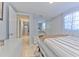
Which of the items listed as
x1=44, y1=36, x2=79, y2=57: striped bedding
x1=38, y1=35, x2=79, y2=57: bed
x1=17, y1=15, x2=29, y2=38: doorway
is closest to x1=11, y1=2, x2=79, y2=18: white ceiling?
x1=17, y1=15, x2=29, y2=38: doorway

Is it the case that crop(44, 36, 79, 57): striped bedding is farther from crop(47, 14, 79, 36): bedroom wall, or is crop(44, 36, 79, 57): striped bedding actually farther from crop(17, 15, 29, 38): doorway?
crop(17, 15, 29, 38): doorway

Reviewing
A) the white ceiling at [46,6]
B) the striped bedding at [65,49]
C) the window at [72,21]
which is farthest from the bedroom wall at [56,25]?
the striped bedding at [65,49]

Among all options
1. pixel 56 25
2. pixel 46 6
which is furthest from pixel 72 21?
pixel 56 25

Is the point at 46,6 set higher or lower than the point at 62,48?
higher

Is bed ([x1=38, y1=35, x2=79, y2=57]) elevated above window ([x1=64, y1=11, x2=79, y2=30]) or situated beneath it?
situated beneath

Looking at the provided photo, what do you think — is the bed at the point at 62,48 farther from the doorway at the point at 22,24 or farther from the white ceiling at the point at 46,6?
the doorway at the point at 22,24

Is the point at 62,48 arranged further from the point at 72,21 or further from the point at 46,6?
the point at 46,6

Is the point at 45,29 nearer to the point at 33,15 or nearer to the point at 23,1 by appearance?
the point at 33,15

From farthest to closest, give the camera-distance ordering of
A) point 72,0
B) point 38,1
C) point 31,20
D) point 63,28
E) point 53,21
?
point 31,20, point 53,21, point 63,28, point 38,1, point 72,0

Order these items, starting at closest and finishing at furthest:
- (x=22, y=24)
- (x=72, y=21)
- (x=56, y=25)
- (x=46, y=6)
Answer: (x=72, y=21)
(x=46, y=6)
(x=56, y=25)
(x=22, y=24)

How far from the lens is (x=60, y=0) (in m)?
2.97

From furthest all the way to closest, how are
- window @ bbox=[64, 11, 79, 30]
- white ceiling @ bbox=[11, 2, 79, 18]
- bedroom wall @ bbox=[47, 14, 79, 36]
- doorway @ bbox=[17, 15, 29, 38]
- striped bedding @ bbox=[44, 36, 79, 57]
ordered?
doorway @ bbox=[17, 15, 29, 38], bedroom wall @ bbox=[47, 14, 79, 36], white ceiling @ bbox=[11, 2, 79, 18], window @ bbox=[64, 11, 79, 30], striped bedding @ bbox=[44, 36, 79, 57]

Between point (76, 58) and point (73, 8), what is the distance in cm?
275

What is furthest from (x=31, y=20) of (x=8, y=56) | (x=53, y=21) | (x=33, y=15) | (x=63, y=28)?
(x=8, y=56)
